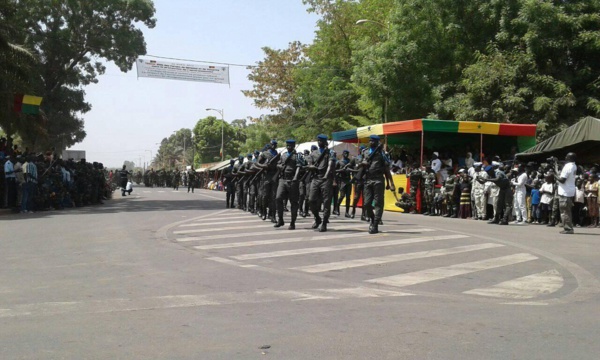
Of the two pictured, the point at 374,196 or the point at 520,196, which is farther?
the point at 520,196

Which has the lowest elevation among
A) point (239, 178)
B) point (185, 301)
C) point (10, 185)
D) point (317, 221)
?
point (185, 301)

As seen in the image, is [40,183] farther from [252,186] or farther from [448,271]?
[448,271]

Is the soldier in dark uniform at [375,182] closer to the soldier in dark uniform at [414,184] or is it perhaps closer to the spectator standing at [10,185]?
the soldier in dark uniform at [414,184]

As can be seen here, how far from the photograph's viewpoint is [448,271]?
8.82m

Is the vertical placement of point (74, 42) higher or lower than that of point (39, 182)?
higher

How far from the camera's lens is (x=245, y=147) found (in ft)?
216

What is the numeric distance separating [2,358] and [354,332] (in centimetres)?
279

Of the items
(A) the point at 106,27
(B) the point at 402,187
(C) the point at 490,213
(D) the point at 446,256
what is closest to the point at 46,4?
(A) the point at 106,27

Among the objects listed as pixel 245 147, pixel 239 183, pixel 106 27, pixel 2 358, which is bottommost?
pixel 2 358

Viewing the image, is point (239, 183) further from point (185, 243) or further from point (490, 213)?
point (185, 243)

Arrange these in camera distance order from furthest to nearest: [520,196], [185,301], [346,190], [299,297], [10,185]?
[10,185], [346,190], [520,196], [299,297], [185,301]

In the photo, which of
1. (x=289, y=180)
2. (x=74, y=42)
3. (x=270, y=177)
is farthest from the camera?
(x=74, y=42)

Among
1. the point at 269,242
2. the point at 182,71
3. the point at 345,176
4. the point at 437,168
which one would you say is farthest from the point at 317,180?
the point at 182,71

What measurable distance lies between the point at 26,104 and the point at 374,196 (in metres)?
18.0
